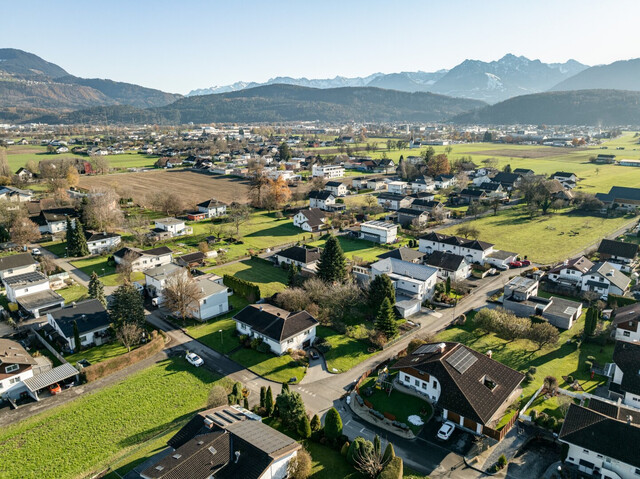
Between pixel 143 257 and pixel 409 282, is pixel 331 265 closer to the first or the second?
pixel 409 282

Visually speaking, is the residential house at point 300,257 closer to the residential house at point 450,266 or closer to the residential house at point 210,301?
the residential house at point 210,301

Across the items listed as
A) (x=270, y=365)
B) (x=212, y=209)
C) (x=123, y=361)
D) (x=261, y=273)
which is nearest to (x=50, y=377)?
(x=123, y=361)

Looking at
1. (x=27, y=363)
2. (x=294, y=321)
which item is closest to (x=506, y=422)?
(x=294, y=321)

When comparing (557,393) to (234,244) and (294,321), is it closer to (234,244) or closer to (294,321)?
(294,321)

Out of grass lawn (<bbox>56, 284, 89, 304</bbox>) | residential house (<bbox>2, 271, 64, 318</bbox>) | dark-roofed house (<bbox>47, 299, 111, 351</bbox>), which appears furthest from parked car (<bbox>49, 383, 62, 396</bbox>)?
grass lawn (<bbox>56, 284, 89, 304</bbox>)

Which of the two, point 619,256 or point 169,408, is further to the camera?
point 619,256

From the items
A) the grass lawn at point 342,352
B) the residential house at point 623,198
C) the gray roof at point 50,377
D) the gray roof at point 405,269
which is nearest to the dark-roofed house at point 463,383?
the grass lawn at point 342,352
